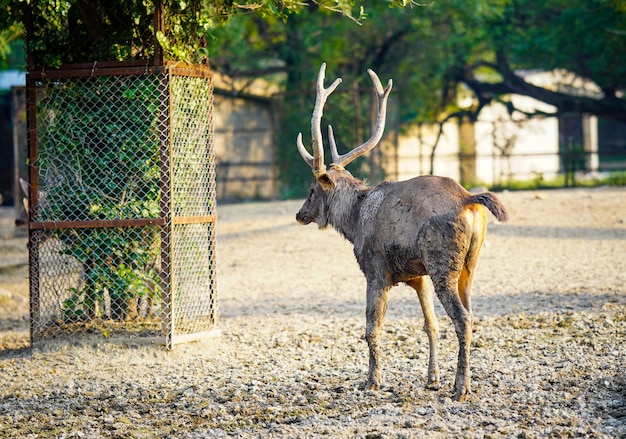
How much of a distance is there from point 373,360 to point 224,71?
1737cm

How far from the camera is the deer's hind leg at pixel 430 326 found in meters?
6.80

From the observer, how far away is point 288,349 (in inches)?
334

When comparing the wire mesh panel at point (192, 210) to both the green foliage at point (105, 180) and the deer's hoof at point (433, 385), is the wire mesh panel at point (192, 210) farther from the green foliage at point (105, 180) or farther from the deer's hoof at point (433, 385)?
the deer's hoof at point (433, 385)

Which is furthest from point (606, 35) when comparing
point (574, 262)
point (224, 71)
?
point (574, 262)

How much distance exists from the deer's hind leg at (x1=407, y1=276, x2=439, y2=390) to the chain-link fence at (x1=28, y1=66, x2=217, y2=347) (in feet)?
8.29

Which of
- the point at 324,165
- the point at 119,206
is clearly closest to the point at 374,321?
the point at 324,165

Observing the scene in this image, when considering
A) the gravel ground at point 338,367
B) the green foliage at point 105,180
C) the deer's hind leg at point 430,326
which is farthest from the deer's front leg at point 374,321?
the green foliage at point 105,180

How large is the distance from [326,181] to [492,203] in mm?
1687

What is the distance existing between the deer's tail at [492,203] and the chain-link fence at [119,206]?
3234 mm

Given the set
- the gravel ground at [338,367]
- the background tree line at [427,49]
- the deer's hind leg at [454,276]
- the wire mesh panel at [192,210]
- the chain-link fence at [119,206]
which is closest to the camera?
the gravel ground at [338,367]

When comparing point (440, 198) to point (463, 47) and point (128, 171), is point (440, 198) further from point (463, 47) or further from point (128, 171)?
point (463, 47)

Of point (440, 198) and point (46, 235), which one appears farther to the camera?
point (46, 235)

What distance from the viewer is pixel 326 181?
7.39m

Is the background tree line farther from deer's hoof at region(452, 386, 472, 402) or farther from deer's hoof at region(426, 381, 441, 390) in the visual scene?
deer's hoof at region(452, 386, 472, 402)
